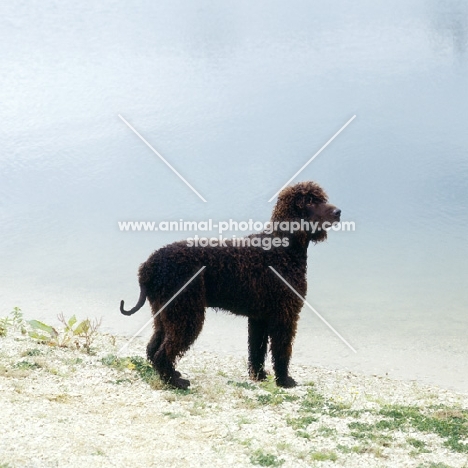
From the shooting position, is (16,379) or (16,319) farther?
(16,319)

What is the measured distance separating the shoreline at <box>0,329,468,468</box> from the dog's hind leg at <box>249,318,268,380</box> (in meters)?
0.17

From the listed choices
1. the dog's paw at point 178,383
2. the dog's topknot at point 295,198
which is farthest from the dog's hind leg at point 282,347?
the dog's topknot at point 295,198

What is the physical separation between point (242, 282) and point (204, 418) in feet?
4.89

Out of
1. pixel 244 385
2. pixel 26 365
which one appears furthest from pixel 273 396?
pixel 26 365

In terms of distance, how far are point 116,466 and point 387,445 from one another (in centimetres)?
209

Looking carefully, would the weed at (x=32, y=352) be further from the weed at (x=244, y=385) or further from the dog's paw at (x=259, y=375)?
the dog's paw at (x=259, y=375)

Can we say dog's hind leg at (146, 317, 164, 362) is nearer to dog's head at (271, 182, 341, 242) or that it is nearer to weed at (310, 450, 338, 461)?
dog's head at (271, 182, 341, 242)

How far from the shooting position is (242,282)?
7.68 meters

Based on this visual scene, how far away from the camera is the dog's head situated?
7.92m

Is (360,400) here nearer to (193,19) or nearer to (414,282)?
(414,282)

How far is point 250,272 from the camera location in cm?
770

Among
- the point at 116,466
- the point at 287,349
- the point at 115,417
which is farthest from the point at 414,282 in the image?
the point at 116,466

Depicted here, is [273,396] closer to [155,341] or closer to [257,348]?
[257,348]

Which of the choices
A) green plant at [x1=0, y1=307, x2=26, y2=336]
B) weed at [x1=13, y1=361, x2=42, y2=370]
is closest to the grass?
weed at [x1=13, y1=361, x2=42, y2=370]
